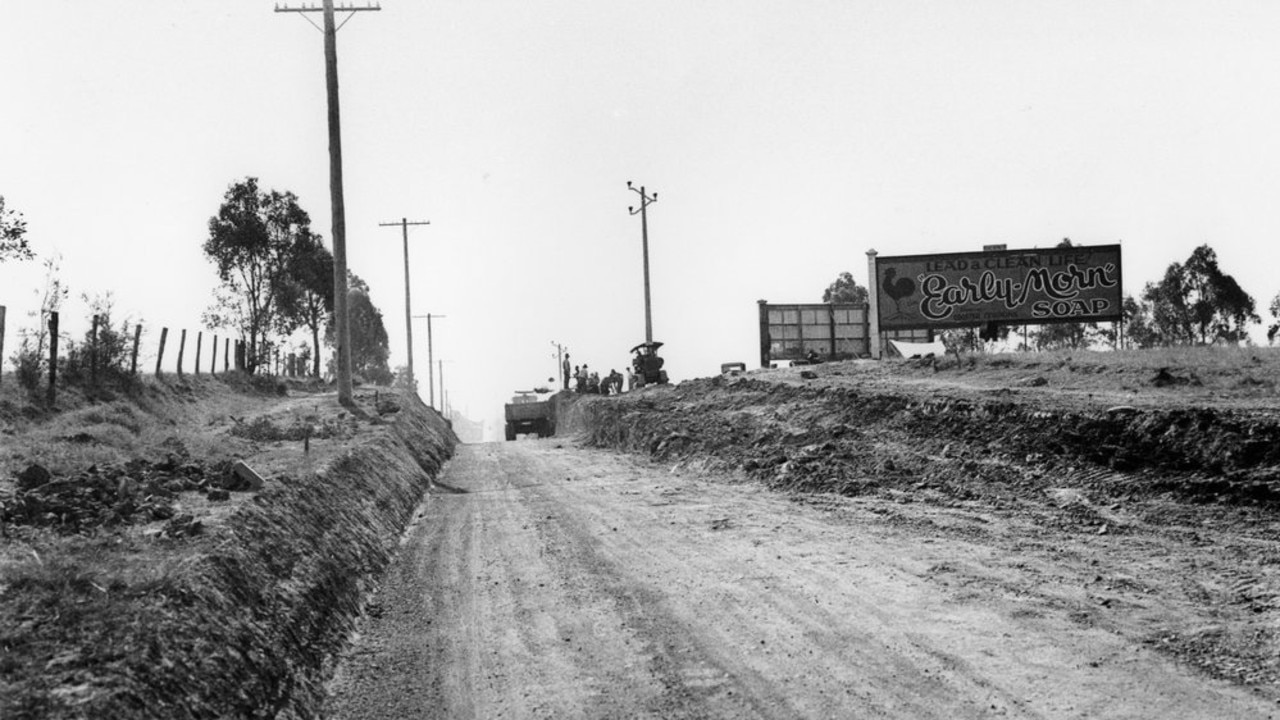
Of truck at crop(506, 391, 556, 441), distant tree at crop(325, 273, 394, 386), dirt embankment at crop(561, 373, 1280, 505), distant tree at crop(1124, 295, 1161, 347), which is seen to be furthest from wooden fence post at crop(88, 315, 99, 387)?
distant tree at crop(1124, 295, 1161, 347)

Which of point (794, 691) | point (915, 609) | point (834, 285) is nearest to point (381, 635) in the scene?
point (794, 691)

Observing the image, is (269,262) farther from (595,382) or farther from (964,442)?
(964,442)

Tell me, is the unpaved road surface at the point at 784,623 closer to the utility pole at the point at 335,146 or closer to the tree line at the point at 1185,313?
the utility pole at the point at 335,146

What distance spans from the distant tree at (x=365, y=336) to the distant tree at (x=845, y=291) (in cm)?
3367

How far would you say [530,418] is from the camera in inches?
1832

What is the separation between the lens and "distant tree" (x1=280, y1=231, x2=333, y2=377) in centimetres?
4491

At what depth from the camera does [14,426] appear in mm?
13734

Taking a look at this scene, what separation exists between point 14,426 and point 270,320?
3276cm

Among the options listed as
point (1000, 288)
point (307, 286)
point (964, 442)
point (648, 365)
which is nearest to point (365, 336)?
point (307, 286)

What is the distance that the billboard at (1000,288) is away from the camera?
27891 millimetres

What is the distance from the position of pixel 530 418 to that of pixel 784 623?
39528 millimetres

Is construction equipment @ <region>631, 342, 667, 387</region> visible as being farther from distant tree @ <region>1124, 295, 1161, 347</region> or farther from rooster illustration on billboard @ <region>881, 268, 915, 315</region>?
distant tree @ <region>1124, 295, 1161, 347</region>

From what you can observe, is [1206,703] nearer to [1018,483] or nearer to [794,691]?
[794,691]

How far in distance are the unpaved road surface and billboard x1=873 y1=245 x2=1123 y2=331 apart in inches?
650
